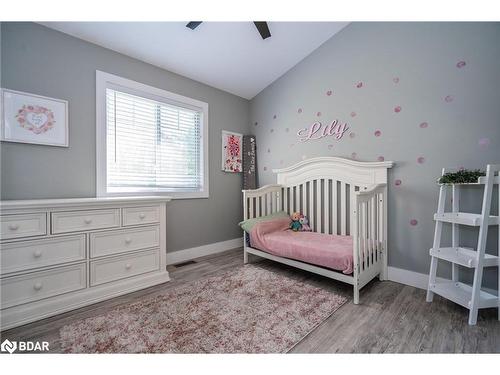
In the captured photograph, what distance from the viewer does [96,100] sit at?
2113 millimetres

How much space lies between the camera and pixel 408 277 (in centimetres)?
206

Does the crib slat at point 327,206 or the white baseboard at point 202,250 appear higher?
the crib slat at point 327,206

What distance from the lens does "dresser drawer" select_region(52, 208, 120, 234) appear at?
1629 mm

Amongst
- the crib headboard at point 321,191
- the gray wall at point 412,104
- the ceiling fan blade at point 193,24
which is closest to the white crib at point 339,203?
the crib headboard at point 321,191

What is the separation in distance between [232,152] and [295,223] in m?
1.35

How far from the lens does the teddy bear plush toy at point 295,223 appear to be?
2660 millimetres

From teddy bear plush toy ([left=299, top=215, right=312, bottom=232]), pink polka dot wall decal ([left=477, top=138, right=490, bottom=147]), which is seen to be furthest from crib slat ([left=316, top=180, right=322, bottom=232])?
pink polka dot wall decal ([left=477, top=138, right=490, bottom=147])

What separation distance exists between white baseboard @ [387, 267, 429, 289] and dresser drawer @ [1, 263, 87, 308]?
104 inches

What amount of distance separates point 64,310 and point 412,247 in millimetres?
2849

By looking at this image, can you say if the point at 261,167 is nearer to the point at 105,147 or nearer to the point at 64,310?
the point at 105,147

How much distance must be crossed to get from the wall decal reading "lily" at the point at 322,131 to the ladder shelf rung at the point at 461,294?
5.27 feet

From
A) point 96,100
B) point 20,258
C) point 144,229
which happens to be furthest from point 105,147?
point 20,258

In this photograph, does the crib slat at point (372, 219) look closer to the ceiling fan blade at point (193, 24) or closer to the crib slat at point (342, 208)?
the crib slat at point (342, 208)

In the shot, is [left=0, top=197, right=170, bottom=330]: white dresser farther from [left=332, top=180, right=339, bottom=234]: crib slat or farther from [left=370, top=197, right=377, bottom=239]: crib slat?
[left=370, top=197, right=377, bottom=239]: crib slat
